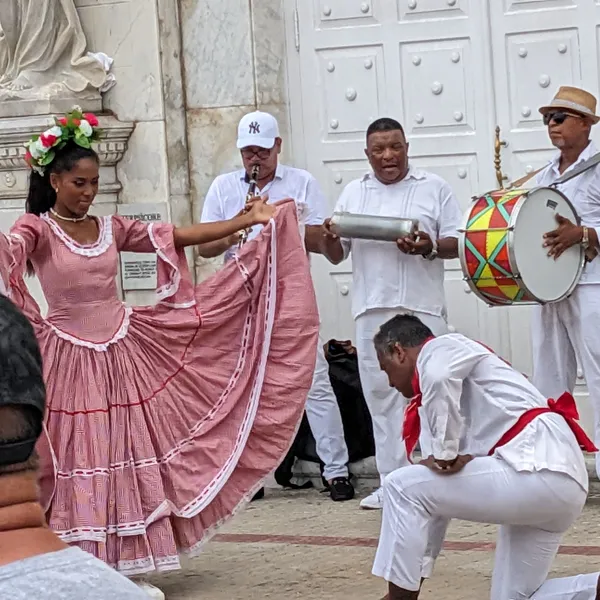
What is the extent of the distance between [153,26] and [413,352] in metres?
4.21

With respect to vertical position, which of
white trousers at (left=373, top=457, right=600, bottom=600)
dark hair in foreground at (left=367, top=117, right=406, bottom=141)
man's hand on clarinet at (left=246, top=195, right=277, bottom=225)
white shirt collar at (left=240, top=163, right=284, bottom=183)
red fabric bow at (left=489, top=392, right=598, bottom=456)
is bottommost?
white trousers at (left=373, top=457, right=600, bottom=600)

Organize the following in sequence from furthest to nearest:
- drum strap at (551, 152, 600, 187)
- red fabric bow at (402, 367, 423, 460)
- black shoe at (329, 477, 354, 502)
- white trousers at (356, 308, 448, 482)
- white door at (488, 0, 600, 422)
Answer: white door at (488, 0, 600, 422)
black shoe at (329, 477, 354, 502)
white trousers at (356, 308, 448, 482)
drum strap at (551, 152, 600, 187)
red fabric bow at (402, 367, 423, 460)

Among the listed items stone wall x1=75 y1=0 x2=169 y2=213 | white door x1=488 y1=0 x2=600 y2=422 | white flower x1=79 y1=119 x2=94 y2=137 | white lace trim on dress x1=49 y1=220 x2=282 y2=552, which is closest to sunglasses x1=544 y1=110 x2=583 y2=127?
white door x1=488 y1=0 x2=600 y2=422

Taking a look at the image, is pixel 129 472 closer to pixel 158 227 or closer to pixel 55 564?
pixel 158 227

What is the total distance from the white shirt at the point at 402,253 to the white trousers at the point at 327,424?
0.68m

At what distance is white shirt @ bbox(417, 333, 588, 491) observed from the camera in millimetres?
4703

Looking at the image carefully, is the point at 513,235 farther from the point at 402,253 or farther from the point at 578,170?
the point at 402,253

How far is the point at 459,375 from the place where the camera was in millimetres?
4754

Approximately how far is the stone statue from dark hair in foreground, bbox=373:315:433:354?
4.10 meters

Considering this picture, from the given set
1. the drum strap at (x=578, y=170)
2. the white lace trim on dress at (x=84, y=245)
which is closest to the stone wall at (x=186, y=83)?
the drum strap at (x=578, y=170)

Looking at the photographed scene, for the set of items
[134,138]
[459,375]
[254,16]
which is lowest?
[459,375]

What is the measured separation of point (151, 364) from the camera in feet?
19.0

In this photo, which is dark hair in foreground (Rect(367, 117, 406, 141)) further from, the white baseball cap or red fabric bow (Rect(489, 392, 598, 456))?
red fabric bow (Rect(489, 392, 598, 456))

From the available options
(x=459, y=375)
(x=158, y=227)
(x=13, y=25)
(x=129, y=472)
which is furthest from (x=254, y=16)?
(x=459, y=375)
